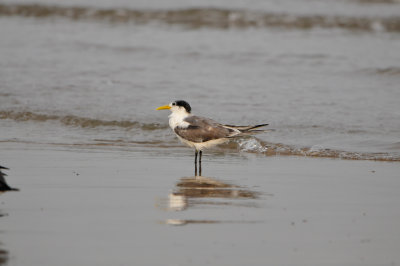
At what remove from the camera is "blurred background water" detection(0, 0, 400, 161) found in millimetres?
9891

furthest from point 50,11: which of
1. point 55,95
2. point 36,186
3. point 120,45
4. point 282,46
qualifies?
point 36,186

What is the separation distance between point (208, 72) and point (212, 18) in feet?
26.8

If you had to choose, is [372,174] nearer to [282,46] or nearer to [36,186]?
[36,186]

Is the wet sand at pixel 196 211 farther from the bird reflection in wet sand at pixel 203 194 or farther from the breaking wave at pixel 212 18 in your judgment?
the breaking wave at pixel 212 18

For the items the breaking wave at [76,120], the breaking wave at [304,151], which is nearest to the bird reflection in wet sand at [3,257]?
the breaking wave at [304,151]

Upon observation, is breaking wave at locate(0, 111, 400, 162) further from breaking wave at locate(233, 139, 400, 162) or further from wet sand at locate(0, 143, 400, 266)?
wet sand at locate(0, 143, 400, 266)

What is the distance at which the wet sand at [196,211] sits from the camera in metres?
4.76

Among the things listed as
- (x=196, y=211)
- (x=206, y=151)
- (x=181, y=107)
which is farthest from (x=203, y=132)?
(x=196, y=211)

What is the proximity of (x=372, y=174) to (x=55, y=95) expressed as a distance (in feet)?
21.6

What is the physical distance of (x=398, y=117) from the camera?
1050 centimetres

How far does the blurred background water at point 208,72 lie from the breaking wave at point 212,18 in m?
0.04

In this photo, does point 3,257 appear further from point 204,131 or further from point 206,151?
point 206,151

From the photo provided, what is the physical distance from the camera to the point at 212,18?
22328 mm

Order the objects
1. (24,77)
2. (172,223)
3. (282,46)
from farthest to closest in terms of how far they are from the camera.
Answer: (282,46), (24,77), (172,223)
